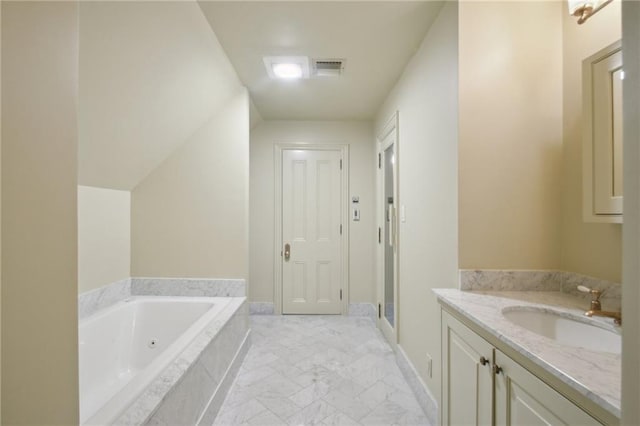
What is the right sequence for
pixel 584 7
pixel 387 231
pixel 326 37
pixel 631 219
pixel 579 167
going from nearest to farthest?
pixel 631 219 → pixel 584 7 → pixel 579 167 → pixel 326 37 → pixel 387 231

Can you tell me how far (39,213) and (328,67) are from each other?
93.3 inches

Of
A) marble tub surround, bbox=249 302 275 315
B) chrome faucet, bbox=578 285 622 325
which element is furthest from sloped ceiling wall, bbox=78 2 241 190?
chrome faucet, bbox=578 285 622 325

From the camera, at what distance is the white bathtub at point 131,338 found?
187 cm

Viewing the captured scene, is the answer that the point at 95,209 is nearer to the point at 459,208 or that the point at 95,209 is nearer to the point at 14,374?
the point at 14,374

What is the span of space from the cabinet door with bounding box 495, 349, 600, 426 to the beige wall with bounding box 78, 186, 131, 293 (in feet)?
8.17

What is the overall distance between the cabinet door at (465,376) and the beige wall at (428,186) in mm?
279

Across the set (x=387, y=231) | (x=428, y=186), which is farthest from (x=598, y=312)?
(x=387, y=231)

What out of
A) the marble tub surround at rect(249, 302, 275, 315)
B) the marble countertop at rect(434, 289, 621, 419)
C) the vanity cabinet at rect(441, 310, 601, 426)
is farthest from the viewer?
the marble tub surround at rect(249, 302, 275, 315)

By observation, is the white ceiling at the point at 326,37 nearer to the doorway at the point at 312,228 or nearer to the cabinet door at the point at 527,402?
the doorway at the point at 312,228

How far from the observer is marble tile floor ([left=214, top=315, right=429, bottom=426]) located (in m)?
1.92

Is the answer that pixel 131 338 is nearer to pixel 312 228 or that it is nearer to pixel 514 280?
pixel 312 228

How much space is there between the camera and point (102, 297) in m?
2.35

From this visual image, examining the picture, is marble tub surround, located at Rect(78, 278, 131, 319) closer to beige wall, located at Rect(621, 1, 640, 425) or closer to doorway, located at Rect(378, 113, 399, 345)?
doorway, located at Rect(378, 113, 399, 345)

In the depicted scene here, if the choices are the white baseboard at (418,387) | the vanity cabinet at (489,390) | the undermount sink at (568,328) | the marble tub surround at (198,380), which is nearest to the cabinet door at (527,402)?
the vanity cabinet at (489,390)
